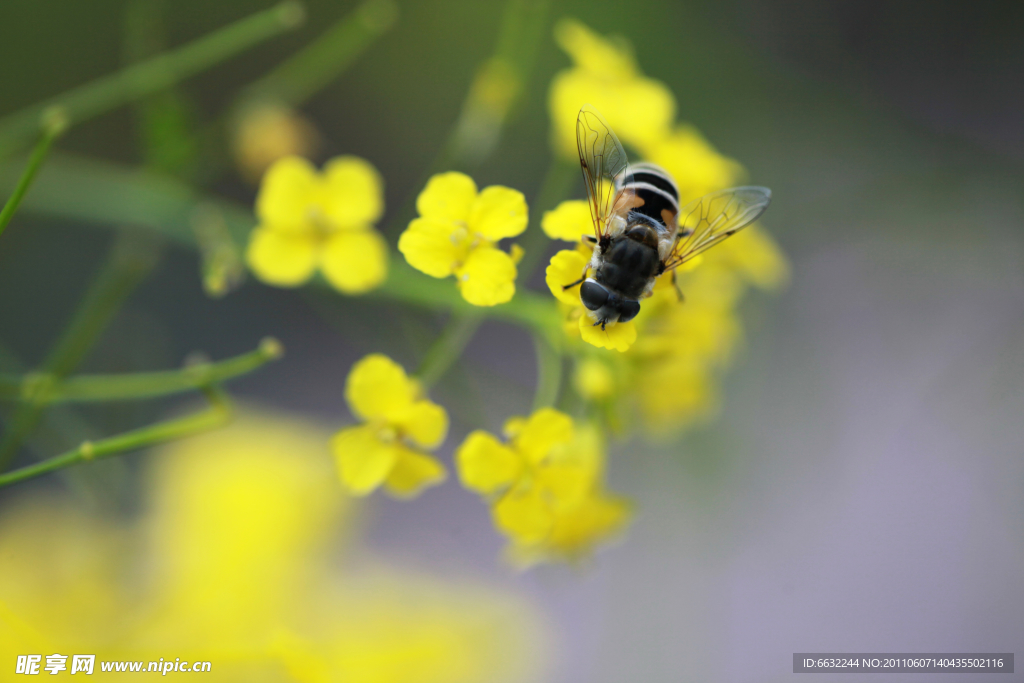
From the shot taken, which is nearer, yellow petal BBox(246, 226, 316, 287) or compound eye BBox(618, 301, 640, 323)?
compound eye BBox(618, 301, 640, 323)

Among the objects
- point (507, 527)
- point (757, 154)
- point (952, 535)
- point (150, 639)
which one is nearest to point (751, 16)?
point (757, 154)

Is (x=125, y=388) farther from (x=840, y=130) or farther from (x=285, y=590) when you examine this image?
(x=840, y=130)

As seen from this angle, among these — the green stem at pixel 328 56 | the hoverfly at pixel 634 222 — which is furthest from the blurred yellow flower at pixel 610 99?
the green stem at pixel 328 56

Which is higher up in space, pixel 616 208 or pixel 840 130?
pixel 840 130

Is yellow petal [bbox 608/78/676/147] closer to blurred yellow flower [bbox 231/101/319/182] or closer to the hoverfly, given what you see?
the hoverfly

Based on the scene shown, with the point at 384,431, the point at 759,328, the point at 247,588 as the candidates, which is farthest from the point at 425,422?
the point at 759,328

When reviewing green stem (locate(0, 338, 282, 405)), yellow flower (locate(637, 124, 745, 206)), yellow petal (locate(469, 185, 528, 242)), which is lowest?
green stem (locate(0, 338, 282, 405))

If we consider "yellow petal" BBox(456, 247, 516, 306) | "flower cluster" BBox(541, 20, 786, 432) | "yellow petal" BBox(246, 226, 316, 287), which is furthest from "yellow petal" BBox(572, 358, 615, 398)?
"yellow petal" BBox(246, 226, 316, 287)
